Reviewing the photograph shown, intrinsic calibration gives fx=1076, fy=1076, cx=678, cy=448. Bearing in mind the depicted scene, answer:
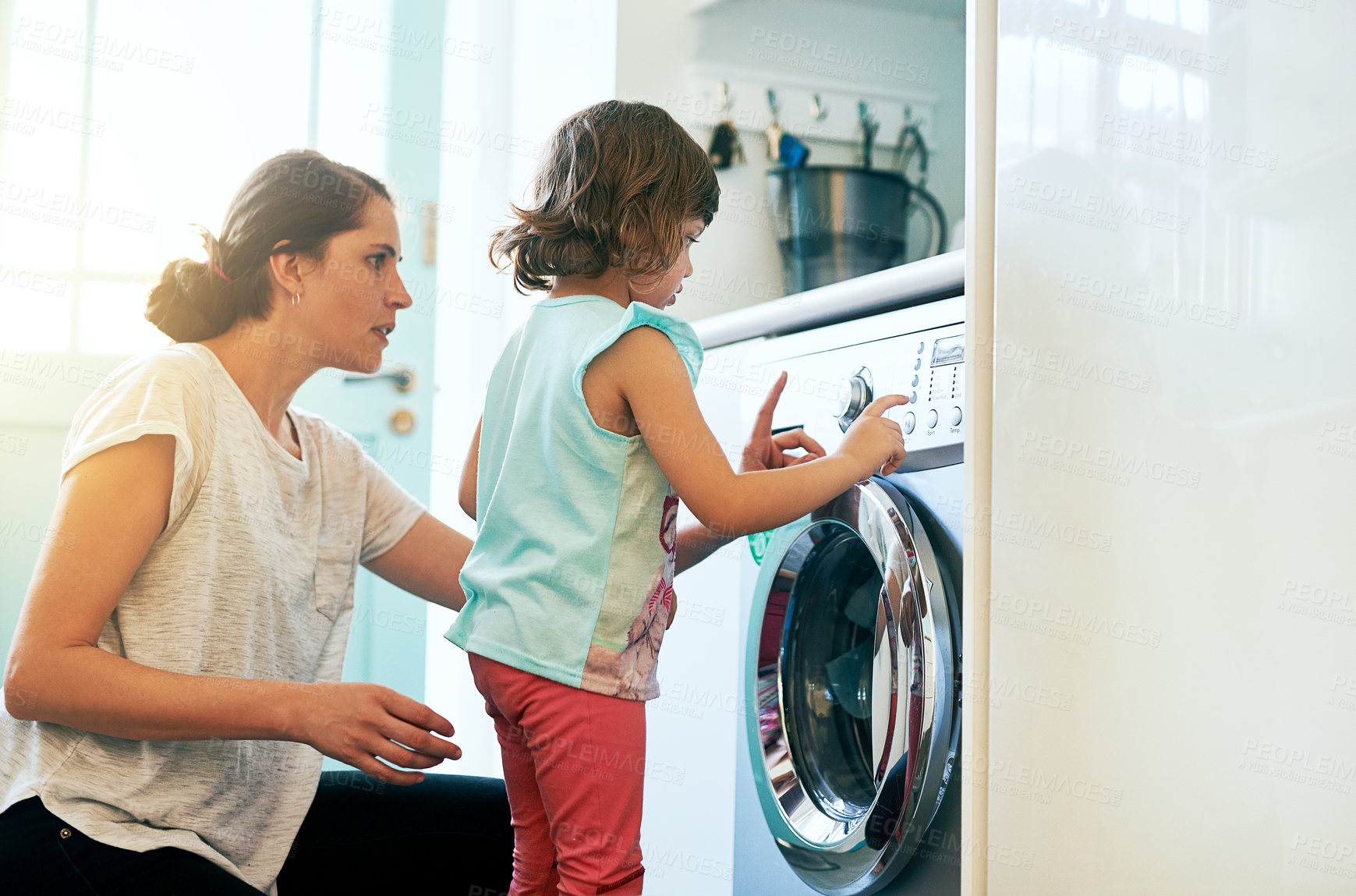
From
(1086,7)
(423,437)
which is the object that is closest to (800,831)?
(1086,7)

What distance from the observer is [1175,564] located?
2.55 feet

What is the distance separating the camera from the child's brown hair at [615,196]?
3.27 feet

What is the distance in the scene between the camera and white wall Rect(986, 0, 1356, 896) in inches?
27.4

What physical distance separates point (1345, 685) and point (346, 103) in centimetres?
220

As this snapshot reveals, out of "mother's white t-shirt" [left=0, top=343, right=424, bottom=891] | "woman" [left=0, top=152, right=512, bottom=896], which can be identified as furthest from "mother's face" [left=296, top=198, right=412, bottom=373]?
"mother's white t-shirt" [left=0, top=343, right=424, bottom=891]

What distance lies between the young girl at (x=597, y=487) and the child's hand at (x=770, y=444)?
0.40 ft

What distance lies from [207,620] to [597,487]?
0.41m

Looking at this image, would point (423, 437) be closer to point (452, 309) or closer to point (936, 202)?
point (452, 309)

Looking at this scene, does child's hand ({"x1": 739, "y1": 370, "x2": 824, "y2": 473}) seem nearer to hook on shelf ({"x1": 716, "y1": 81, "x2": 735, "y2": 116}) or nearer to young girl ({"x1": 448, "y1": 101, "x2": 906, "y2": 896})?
young girl ({"x1": 448, "y1": 101, "x2": 906, "y2": 896})

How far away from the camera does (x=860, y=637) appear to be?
127 cm

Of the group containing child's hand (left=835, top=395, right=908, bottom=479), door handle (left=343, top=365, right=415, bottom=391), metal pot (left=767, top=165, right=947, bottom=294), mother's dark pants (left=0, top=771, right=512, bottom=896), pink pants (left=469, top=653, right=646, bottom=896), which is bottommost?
mother's dark pants (left=0, top=771, right=512, bottom=896)

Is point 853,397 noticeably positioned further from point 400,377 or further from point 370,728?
point 400,377

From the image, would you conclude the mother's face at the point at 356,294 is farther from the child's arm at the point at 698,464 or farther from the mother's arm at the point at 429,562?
the child's arm at the point at 698,464

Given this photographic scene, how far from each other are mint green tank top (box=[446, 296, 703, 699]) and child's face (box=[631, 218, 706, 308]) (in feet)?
0.18
